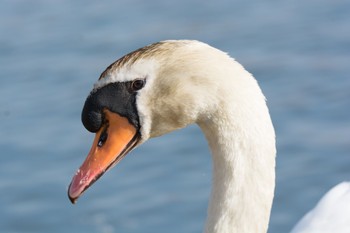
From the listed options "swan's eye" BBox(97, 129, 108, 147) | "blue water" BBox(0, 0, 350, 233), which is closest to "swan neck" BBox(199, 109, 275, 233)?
"swan's eye" BBox(97, 129, 108, 147)

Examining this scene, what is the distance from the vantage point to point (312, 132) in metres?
8.06

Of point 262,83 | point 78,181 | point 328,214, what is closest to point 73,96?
point 262,83

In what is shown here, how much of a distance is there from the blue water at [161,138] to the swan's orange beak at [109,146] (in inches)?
113

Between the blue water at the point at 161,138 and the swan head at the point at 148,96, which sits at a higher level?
the swan head at the point at 148,96

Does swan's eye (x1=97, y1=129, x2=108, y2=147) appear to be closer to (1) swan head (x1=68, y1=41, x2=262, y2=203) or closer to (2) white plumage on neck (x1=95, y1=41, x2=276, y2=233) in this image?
(1) swan head (x1=68, y1=41, x2=262, y2=203)

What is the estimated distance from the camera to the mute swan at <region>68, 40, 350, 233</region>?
4.36 m

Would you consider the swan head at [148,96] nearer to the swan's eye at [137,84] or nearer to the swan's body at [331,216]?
the swan's eye at [137,84]

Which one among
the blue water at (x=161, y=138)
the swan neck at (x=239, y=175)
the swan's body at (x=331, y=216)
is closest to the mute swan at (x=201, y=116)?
the swan neck at (x=239, y=175)

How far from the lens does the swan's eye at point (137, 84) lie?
4445 millimetres

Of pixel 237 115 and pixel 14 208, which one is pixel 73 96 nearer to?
pixel 14 208

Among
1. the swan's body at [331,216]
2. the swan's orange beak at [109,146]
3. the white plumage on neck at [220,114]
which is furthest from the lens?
the swan's body at [331,216]

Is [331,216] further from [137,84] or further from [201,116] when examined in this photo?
[137,84]

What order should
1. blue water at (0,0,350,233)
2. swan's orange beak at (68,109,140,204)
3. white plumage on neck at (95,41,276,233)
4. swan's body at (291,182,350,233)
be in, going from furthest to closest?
blue water at (0,0,350,233), swan's body at (291,182,350,233), swan's orange beak at (68,109,140,204), white plumage on neck at (95,41,276,233)

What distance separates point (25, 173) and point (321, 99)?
2.14m
